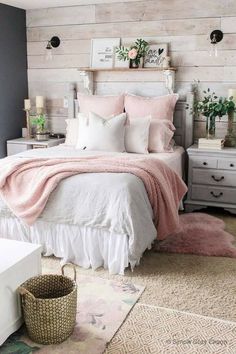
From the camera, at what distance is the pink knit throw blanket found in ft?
9.16

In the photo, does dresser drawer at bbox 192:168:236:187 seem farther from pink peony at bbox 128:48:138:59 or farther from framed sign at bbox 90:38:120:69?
framed sign at bbox 90:38:120:69

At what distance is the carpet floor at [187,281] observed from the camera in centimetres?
237

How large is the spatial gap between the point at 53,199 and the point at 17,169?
Answer: 0.39 m

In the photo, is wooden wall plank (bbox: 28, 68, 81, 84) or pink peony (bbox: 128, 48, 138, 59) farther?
wooden wall plank (bbox: 28, 68, 81, 84)

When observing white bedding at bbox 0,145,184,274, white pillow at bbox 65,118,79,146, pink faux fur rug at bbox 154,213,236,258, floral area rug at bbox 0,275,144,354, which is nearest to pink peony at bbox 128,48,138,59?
white pillow at bbox 65,118,79,146

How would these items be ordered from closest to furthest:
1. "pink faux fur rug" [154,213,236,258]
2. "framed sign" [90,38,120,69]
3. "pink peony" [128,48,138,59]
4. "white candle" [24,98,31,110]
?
"pink faux fur rug" [154,213,236,258], "pink peony" [128,48,138,59], "framed sign" [90,38,120,69], "white candle" [24,98,31,110]

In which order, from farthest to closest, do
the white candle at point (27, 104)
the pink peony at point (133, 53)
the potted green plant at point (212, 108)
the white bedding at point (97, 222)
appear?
the white candle at point (27, 104) → the pink peony at point (133, 53) → the potted green plant at point (212, 108) → the white bedding at point (97, 222)

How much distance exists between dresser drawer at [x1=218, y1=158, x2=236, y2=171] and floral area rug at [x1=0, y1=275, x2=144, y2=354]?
172 centimetres

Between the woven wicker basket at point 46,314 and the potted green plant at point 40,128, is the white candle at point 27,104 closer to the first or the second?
the potted green plant at point 40,128

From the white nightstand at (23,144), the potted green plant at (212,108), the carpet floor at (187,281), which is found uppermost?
the potted green plant at (212,108)

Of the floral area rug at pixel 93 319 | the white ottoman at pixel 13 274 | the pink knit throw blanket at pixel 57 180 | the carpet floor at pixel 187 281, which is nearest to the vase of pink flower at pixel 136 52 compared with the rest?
the pink knit throw blanket at pixel 57 180

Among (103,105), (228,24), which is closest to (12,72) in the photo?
(103,105)

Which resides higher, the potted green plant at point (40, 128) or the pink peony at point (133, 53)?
A: the pink peony at point (133, 53)

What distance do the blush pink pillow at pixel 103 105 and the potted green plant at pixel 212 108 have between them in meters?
0.81
